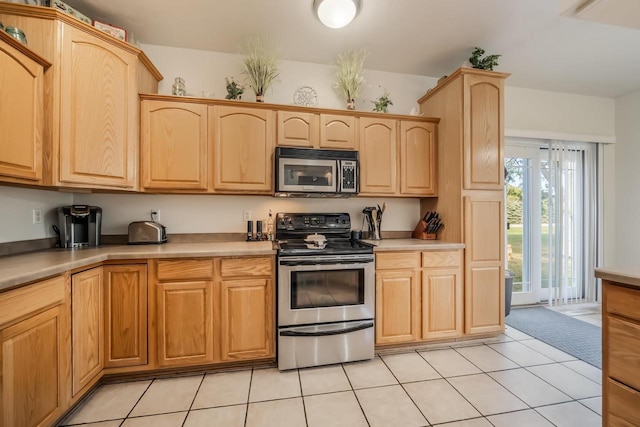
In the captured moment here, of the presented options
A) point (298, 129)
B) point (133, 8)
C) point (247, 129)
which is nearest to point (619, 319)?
point (298, 129)

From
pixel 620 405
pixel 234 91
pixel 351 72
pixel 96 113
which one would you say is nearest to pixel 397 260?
pixel 620 405

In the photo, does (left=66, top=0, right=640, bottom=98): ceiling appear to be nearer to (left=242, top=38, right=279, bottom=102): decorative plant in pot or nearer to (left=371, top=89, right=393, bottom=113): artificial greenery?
(left=242, top=38, right=279, bottom=102): decorative plant in pot

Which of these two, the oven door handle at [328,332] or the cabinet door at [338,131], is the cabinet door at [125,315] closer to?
the oven door handle at [328,332]

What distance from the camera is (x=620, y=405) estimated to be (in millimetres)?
1259

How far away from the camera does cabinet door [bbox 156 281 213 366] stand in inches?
81.0

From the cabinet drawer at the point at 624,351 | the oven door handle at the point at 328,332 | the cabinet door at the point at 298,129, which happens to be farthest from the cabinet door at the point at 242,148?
the cabinet drawer at the point at 624,351

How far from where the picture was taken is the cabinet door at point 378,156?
2793 millimetres

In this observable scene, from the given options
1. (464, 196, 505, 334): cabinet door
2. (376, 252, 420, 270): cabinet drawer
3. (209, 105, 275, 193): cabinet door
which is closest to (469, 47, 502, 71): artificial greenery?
(464, 196, 505, 334): cabinet door

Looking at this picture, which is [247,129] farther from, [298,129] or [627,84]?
[627,84]

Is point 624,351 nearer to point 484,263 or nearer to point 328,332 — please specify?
point 484,263

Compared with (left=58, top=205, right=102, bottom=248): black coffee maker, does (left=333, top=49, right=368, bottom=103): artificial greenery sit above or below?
above

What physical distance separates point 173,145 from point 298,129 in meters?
1.12

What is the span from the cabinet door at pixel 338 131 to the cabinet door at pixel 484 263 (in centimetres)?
127

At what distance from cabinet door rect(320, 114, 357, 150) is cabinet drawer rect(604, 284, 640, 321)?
2070 mm
